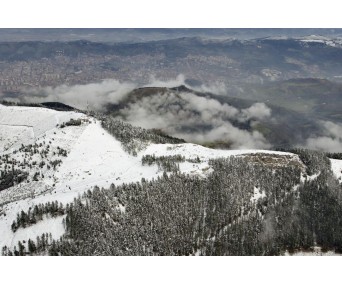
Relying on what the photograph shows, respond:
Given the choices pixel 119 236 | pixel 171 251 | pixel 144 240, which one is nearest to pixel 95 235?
pixel 119 236

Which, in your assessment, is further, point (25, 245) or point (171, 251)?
point (171, 251)

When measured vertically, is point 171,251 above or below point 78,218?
below

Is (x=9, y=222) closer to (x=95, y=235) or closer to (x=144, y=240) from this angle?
(x=95, y=235)

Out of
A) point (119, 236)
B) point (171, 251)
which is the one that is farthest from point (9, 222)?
point (171, 251)

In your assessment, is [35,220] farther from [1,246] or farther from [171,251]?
[171,251]

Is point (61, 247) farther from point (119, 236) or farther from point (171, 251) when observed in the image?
point (171, 251)

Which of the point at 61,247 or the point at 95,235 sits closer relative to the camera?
the point at 61,247

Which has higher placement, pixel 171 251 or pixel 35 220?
pixel 35 220

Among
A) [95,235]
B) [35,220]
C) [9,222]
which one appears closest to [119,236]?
[95,235]
